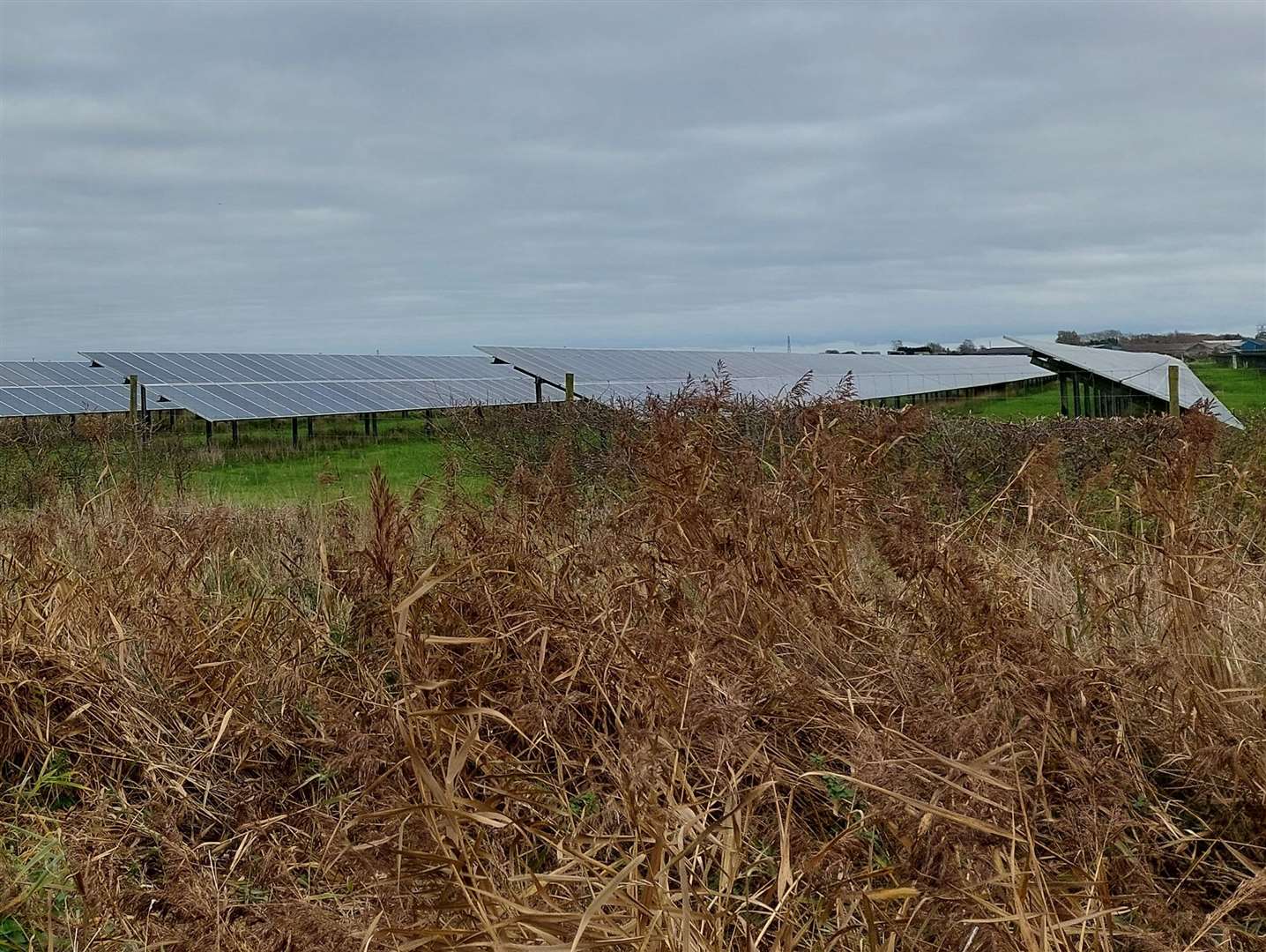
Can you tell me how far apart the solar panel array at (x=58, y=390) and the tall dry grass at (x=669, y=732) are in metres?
18.4

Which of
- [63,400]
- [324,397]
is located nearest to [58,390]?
[63,400]

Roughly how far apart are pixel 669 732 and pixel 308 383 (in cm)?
2453

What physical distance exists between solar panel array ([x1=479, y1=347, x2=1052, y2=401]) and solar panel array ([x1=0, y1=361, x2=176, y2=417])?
26.0 feet

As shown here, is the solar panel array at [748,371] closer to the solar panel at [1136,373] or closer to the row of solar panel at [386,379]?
the row of solar panel at [386,379]

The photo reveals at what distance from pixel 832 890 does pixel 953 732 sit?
0.41 m

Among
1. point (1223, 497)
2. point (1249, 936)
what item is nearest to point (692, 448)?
point (1249, 936)

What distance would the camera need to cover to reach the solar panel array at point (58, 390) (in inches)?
862

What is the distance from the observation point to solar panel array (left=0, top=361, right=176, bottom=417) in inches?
862

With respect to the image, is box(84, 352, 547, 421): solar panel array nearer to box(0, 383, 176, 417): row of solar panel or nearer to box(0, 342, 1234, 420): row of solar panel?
box(0, 342, 1234, 420): row of solar panel

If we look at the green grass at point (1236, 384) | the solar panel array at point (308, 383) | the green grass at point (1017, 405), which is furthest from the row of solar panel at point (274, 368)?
the green grass at point (1236, 384)

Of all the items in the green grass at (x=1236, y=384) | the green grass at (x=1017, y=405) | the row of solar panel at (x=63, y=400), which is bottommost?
the row of solar panel at (x=63, y=400)

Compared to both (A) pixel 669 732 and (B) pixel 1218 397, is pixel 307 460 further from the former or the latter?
(B) pixel 1218 397

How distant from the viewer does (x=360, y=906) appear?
2842mm

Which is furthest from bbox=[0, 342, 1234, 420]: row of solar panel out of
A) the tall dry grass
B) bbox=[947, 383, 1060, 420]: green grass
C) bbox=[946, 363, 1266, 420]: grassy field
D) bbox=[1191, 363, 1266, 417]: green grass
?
the tall dry grass
